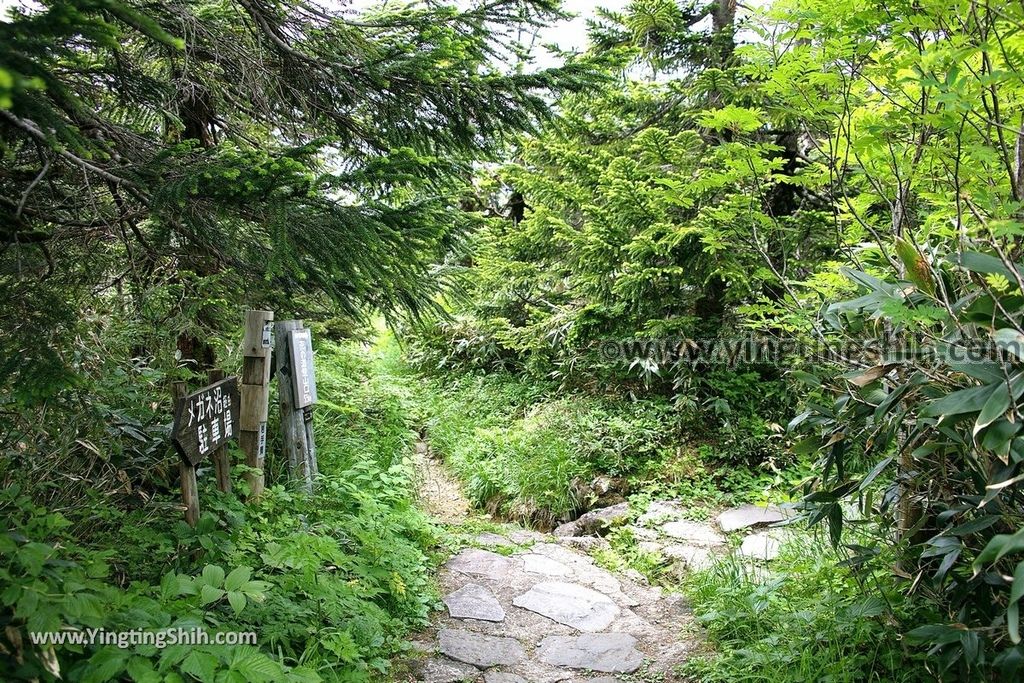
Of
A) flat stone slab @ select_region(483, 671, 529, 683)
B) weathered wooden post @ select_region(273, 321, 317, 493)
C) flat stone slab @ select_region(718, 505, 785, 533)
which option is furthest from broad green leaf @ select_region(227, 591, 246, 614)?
flat stone slab @ select_region(718, 505, 785, 533)

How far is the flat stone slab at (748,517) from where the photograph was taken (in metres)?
5.37

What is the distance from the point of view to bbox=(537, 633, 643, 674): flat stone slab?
356cm

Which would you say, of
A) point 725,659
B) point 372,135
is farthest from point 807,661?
point 372,135

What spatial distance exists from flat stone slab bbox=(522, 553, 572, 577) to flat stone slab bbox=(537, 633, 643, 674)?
93cm

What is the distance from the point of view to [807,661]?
299 cm

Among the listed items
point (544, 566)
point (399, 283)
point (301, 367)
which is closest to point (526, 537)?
point (544, 566)

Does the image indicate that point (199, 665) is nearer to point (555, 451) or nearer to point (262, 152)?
point (262, 152)

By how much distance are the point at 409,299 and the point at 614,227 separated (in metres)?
3.73

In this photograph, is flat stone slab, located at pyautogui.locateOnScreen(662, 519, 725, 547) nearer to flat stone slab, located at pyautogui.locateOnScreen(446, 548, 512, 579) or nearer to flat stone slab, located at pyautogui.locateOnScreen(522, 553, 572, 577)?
flat stone slab, located at pyautogui.locateOnScreen(522, 553, 572, 577)

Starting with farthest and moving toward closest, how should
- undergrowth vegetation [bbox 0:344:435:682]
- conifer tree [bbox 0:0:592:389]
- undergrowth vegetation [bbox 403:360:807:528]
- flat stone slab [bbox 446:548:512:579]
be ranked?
undergrowth vegetation [bbox 403:360:807:528], flat stone slab [bbox 446:548:512:579], conifer tree [bbox 0:0:592:389], undergrowth vegetation [bbox 0:344:435:682]

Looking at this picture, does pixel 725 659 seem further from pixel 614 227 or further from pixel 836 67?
pixel 614 227

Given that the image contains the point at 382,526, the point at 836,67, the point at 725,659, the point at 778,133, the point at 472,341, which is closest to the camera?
the point at 836,67

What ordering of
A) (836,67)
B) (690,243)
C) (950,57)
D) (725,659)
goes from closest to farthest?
1. (950,57)
2. (836,67)
3. (725,659)
4. (690,243)

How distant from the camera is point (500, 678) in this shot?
3404mm
